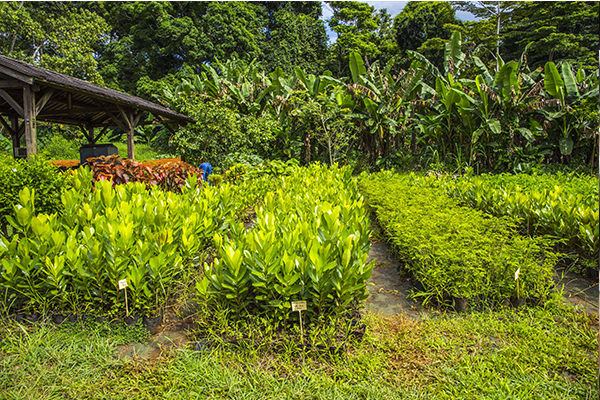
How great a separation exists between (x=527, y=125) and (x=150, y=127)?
50.3ft

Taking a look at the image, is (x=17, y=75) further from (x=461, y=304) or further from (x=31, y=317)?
(x=461, y=304)

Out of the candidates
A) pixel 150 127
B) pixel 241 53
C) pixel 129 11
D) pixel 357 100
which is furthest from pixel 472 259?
pixel 129 11

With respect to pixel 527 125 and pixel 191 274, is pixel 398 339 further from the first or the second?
pixel 527 125

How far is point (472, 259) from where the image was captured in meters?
2.79

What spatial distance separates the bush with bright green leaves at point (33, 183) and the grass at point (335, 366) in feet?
5.09

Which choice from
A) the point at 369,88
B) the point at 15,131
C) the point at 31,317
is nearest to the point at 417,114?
the point at 369,88

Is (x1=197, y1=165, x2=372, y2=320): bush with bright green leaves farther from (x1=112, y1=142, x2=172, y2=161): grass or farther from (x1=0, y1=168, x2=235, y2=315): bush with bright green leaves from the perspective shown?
(x1=112, y1=142, x2=172, y2=161): grass

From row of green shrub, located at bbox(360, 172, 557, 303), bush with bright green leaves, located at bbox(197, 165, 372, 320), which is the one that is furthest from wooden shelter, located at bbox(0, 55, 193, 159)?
row of green shrub, located at bbox(360, 172, 557, 303)

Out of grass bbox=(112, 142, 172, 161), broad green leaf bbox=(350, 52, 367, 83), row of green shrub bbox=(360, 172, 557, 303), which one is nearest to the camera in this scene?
row of green shrub bbox=(360, 172, 557, 303)

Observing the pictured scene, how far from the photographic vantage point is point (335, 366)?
2.07m

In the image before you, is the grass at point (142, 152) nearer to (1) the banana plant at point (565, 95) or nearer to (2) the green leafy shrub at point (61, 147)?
(2) the green leafy shrub at point (61, 147)

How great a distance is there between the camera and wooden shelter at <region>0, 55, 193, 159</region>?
6277 millimetres

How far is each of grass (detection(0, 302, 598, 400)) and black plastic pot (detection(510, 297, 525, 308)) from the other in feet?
0.87

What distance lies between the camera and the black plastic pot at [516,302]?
9.02 feet
